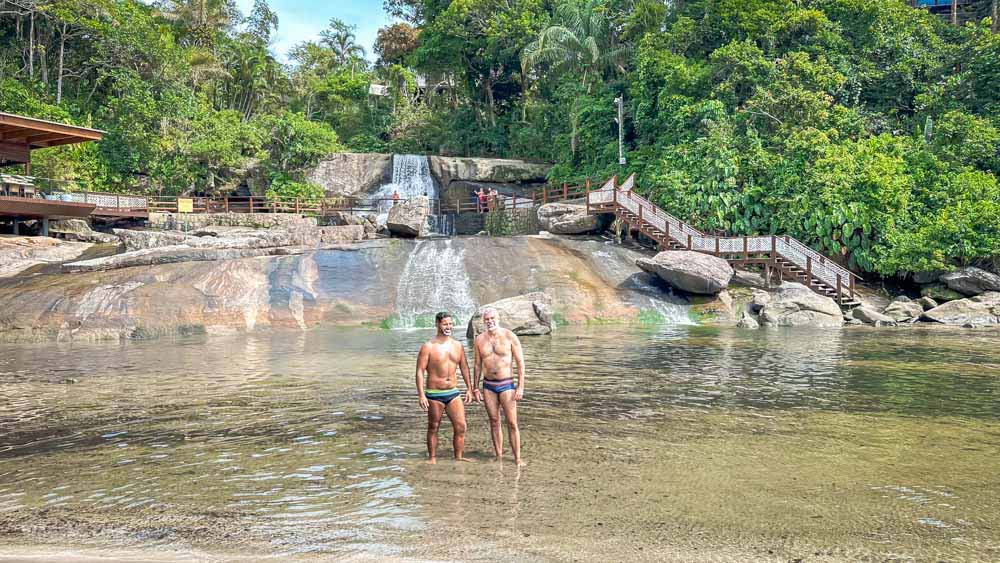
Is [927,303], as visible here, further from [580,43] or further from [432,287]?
[580,43]

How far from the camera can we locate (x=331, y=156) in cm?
4331

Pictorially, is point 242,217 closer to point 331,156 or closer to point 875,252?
point 331,156

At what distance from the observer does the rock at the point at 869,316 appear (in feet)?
73.6

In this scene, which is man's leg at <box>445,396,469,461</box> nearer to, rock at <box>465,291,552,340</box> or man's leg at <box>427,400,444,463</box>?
man's leg at <box>427,400,444,463</box>

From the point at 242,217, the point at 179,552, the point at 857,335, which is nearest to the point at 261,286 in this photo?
the point at 242,217

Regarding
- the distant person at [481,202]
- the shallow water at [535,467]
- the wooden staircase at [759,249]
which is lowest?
the shallow water at [535,467]

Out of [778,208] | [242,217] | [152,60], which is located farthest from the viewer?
[152,60]

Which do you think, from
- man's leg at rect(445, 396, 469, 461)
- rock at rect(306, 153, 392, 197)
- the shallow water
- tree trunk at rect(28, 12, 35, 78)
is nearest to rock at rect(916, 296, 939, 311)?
the shallow water

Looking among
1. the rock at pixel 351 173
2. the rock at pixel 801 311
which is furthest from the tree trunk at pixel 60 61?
the rock at pixel 801 311

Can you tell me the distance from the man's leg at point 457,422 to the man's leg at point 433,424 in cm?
9

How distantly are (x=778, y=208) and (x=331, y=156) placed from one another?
2601 centimetres

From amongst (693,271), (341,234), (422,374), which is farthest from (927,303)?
(422,374)

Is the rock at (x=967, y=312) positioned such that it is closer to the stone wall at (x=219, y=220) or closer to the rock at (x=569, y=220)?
the rock at (x=569, y=220)

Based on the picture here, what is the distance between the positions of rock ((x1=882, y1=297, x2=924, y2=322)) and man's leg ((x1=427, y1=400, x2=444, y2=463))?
67.6 ft
